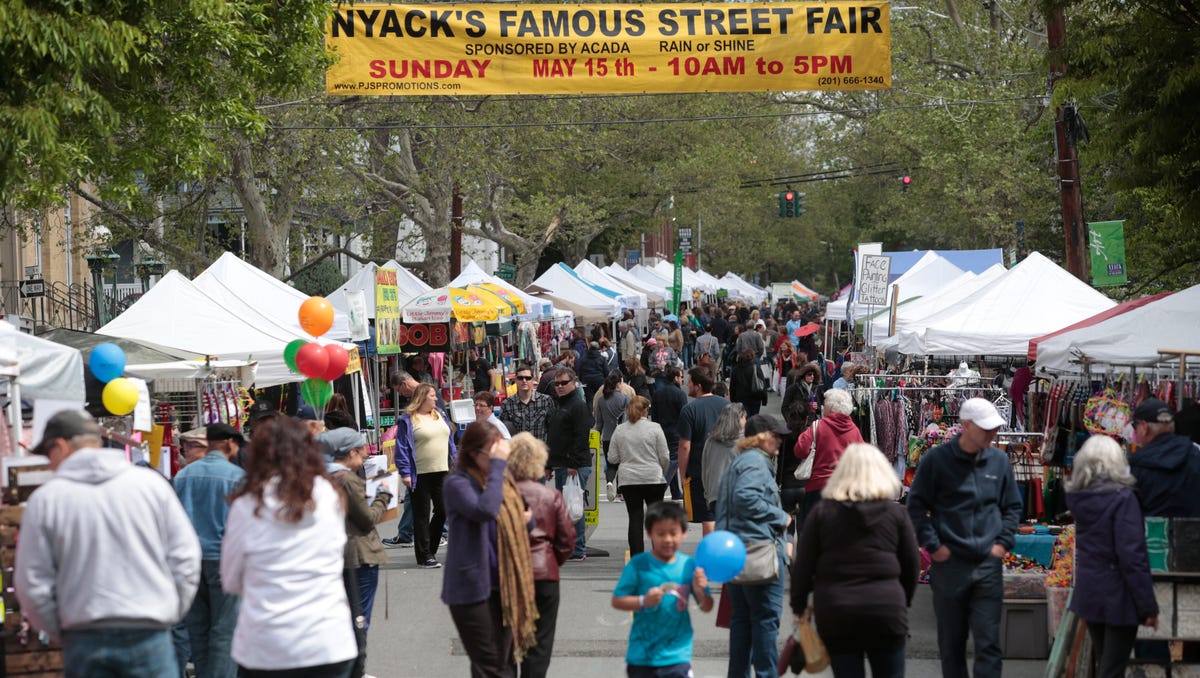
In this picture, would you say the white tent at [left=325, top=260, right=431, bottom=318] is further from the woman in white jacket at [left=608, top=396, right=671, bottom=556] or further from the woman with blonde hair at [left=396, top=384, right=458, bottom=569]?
the woman in white jacket at [left=608, top=396, right=671, bottom=556]

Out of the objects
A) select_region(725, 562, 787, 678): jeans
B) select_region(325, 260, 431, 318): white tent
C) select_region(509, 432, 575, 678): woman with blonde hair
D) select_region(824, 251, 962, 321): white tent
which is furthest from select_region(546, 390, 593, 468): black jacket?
select_region(824, 251, 962, 321): white tent

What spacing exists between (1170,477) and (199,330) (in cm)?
887

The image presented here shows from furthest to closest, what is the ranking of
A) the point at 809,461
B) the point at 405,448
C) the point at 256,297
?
the point at 256,297
the point at 405,448
the point at 809,461

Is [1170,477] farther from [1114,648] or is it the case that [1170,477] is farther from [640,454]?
[640,454]

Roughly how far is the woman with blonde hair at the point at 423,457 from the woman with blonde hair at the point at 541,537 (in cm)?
474

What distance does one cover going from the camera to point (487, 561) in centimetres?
669

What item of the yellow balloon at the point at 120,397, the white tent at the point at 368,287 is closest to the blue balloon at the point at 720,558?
the yellow balloon at the point at 120,397

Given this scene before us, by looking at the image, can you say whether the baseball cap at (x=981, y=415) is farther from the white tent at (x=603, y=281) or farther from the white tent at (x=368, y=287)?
the white tent at (x=603, y=281)

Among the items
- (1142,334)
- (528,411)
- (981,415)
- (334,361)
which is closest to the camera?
(981,415)

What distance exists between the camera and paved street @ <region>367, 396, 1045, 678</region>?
8961 mm

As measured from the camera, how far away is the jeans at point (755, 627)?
25.7 feet

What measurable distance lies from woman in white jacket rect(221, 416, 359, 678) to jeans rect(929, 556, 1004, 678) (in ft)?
11.1

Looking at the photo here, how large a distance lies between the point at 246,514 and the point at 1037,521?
7143mm

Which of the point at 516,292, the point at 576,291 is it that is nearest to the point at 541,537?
the point at 516,292
